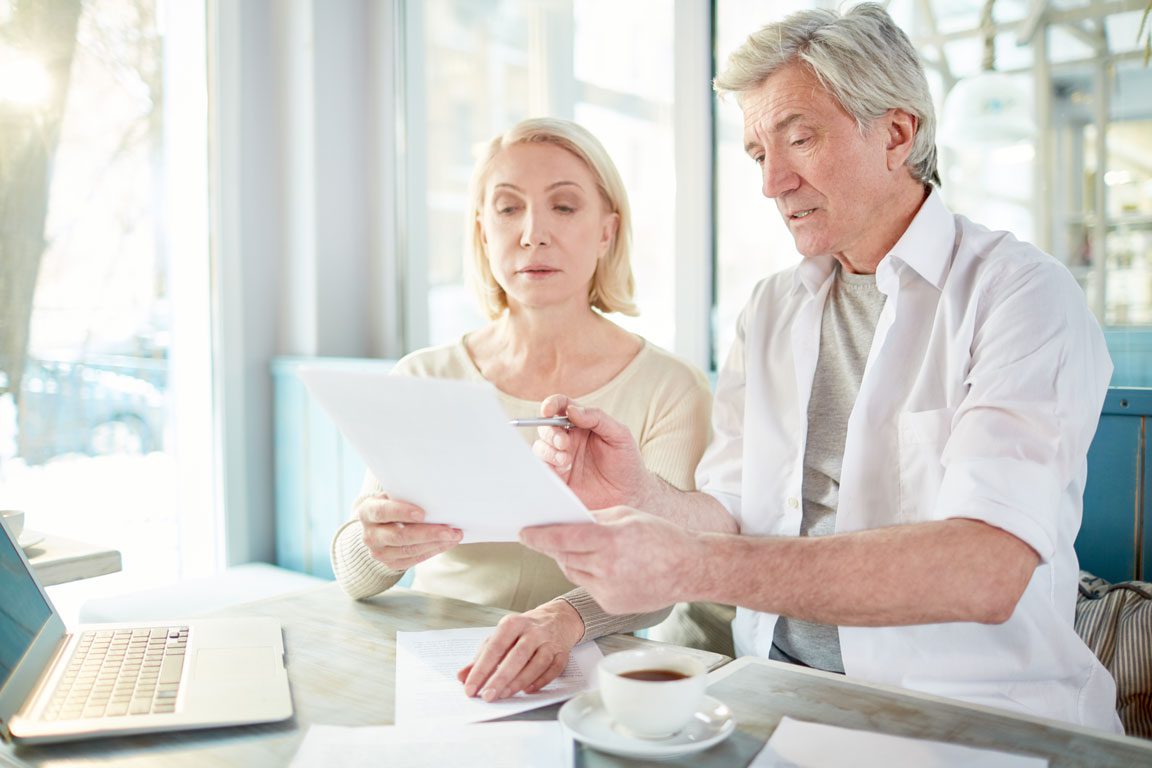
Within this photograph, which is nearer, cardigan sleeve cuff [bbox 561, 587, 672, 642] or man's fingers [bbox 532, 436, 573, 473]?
cardigan sleeve cuff [bbox 561, 587, 672, 642]

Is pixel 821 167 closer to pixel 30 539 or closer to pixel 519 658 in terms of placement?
pixel 519 658

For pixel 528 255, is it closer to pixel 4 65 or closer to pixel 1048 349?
pixel 1048 349

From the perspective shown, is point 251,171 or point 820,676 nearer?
point 820,676

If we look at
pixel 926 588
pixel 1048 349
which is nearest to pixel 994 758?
pixel 926 588

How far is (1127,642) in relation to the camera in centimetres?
133

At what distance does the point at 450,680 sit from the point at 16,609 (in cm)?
49

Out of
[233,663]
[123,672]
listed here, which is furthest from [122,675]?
[233,663]

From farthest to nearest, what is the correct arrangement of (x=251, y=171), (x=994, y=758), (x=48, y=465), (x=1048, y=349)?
1. (x=251, y=171)
2. (x=48, y=465)
3. (x=1048, y=349)
4. (x=994, y=758)

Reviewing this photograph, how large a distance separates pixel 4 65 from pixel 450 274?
4.42 feet

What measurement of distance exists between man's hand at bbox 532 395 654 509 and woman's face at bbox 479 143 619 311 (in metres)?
0.45

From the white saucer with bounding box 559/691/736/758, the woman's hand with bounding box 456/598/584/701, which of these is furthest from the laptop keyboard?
the white saucer with bounding box 559/691/736/758

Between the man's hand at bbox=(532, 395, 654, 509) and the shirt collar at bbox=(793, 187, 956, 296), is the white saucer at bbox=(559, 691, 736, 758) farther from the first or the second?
the shirt collar at bbox=(793, 187, 956, 296)

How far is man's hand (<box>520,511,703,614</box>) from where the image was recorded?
0.92 m

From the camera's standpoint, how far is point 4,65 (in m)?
2.37
